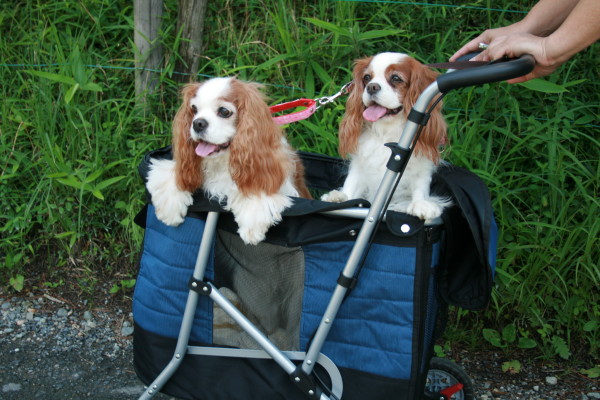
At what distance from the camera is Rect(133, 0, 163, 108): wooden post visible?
337 centimetres

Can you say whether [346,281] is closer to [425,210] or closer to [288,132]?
[425,210]

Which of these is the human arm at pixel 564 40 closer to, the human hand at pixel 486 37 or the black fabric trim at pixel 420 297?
the human hand at pixel 486 37

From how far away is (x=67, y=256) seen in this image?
333cm

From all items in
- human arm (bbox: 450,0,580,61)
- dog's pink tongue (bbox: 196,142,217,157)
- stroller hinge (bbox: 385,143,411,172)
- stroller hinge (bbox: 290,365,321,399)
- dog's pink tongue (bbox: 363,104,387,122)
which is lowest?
stroller hinge (bbox: 290,365,321,399)

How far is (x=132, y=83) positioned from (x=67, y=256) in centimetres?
Answer: 104

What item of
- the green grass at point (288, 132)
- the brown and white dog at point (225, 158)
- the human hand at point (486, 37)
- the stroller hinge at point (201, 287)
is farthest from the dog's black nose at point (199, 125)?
the green grass at point (288, 132)

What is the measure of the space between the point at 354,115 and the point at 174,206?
2.27ft

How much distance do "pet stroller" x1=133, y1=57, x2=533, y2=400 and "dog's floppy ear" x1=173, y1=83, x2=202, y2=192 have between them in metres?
0.07

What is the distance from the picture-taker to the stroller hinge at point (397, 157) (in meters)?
1.66

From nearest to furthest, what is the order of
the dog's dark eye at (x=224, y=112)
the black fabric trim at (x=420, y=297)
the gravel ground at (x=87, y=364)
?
the black fabric trim at (x=420, y=297), the dog's dark eye at (x=224, y=112), the gravel ground at (x=87, y=364)

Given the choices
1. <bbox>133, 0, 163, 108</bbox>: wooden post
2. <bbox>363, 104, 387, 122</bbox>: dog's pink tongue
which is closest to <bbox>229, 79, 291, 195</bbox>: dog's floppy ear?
<bbox>363, 104, 387, 122</bbox>: dog's pink tongue

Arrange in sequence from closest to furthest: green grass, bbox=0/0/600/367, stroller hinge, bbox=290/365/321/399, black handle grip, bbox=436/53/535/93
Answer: black handle grip, bbox=436/53/535/93 < stroller hinge, bbox=290/365/321/399 < green grass, bbox=0/0/600/367

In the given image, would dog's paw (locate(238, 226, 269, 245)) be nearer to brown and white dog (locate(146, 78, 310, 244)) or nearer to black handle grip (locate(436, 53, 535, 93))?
brown and white dog (locate(146, 78, 310, 244))

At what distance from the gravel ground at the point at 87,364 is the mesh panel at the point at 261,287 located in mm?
682
